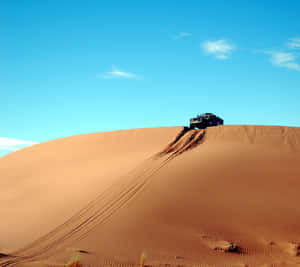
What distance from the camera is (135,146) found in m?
16.7

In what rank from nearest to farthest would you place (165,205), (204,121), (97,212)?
(97,212) < (165,205) < (204,121)

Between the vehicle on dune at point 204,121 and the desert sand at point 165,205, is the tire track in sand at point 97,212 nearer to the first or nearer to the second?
the desert sand at point 165,205

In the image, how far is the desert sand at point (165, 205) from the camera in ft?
25.0

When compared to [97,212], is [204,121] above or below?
above

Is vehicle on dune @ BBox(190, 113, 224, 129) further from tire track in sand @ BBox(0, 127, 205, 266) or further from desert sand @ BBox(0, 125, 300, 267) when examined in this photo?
tire track in sand @ BBox(0, 127, 205, 266)

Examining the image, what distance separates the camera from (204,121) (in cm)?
2131

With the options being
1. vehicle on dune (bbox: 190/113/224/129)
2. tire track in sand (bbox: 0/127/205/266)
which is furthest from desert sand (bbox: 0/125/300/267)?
vehicle on dune (bbox: 190/113/224/129)

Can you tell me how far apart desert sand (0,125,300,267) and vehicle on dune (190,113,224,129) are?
14.4 ft

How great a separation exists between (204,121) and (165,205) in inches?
482

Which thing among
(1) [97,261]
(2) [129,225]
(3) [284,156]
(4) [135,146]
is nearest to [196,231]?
(2) [129,225]

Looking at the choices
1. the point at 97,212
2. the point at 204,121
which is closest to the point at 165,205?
the point at 97,212

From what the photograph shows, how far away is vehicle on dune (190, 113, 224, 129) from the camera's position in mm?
A: 21266

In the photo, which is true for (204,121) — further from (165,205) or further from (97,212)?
(97,212)

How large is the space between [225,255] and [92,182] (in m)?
6.15
